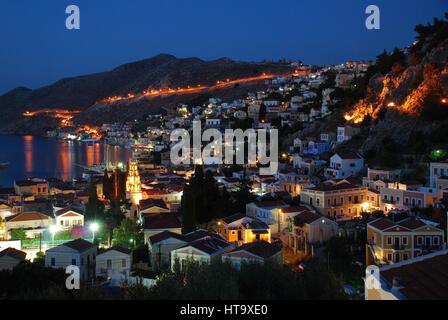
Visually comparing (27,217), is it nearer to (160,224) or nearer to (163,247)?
(160,224)

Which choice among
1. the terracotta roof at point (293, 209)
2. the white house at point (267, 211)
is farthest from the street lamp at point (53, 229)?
the terracotta roof at point (293, 209)

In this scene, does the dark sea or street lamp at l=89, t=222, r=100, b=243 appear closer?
street lamp at l=89, t=222, r=100, b=243

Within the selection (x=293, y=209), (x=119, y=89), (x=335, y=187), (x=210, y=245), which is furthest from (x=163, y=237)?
(x=119, y=89)

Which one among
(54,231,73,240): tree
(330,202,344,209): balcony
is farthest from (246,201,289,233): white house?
(54,231,73,240): tree

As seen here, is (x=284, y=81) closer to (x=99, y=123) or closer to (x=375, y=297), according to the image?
(x=99, y=123)

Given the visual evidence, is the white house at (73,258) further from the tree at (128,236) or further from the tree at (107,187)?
the tree at (107,187)

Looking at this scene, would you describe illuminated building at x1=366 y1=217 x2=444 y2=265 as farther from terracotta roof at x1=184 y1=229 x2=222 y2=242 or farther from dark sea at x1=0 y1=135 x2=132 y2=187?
dark sea at x1=0 y1=135 x2=132 y2=187
